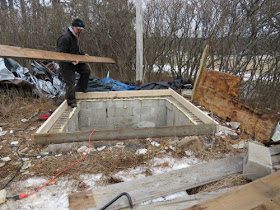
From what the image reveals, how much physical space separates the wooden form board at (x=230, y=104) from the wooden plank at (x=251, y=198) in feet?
5.09

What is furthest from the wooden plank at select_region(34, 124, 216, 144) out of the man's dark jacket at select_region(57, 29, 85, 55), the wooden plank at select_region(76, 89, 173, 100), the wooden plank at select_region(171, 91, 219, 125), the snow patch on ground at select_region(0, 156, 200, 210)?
the wooden plank at select_region(76, 89, 173, 100)

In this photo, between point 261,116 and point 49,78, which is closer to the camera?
point 261,116

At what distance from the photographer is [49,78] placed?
622 centimetres

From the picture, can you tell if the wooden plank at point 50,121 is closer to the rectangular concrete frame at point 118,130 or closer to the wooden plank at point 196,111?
the rectangular concrete frame at point 118,130

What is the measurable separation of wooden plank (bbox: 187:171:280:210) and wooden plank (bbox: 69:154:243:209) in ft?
1.28

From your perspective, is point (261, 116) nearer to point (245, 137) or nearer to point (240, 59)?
point (245, 137)

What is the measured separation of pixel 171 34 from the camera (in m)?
7.27

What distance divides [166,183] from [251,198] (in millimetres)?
844

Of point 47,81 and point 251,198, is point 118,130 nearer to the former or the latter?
point 251,198

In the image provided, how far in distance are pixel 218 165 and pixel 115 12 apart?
280 inches

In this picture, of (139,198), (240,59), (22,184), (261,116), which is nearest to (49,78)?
(22,184)

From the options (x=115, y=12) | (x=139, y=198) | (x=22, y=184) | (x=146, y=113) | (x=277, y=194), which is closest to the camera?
(x=277, y=194)

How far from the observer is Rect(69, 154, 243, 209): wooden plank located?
1.91m

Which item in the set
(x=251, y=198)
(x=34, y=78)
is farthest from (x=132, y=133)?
(x=34, y=78)
